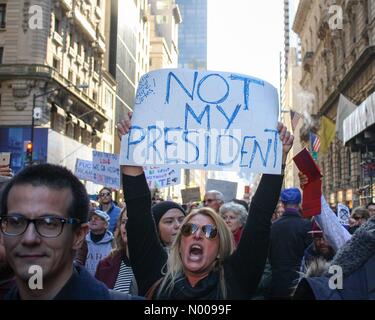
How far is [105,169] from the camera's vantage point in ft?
38.2

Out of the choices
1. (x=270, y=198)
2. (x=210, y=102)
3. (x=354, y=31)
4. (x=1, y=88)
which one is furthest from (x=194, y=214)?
(x=1, y=88)

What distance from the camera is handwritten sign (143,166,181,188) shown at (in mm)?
8453

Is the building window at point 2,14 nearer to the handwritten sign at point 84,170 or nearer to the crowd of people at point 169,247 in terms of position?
the handwritten sign at point 84,170

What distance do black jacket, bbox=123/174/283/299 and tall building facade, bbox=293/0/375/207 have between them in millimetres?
12450

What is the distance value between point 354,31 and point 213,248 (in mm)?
33934

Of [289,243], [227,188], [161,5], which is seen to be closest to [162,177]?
[227,188]

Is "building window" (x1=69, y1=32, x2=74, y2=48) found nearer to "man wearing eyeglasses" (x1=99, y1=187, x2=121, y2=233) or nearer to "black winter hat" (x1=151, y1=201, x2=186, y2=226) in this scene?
"man wearing eyeglasses" (x1=99, y1=187, x2=121, y2=233)

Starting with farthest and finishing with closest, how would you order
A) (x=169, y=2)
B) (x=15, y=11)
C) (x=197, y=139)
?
(x=169, y=2) → (x=15, y=11) → (x=197, y=139)

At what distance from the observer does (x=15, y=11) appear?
122 feet

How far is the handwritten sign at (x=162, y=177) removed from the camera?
8.45 meters

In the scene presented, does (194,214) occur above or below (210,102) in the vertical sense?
below

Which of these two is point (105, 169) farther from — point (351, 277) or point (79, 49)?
point (79, 49)

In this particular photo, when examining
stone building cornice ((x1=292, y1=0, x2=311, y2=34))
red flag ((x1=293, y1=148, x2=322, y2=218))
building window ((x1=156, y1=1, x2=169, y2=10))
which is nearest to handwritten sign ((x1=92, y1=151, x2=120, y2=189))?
red flag ((x1=293, y1=148, x2=322, y2=218))
